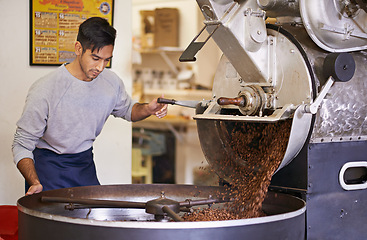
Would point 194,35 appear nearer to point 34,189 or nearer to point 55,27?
point 55,27

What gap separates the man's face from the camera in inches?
87.7

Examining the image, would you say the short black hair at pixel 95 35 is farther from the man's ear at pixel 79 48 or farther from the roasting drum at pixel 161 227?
the roasting drum at pixel 161 227

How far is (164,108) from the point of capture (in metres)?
2.37

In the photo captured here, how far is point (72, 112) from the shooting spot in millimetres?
2326

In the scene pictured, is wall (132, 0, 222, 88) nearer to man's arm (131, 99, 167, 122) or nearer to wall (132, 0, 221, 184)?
wall (132, 0, 221, 184)

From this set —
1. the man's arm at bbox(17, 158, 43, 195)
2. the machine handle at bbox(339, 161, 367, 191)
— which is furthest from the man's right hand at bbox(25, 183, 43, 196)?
the machine handle at bbox(339, 161, 367, 191)

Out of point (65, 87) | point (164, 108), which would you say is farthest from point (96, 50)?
point (164, 108)

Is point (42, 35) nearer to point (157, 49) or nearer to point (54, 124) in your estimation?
point (54, 124)

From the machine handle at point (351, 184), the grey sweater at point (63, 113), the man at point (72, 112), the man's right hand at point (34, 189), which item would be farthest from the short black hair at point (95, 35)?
the machine handle at point (351, 184)

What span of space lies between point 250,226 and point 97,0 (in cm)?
212

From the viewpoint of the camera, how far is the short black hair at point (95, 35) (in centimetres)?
221

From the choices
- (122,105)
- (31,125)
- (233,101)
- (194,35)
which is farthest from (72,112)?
(194,35)

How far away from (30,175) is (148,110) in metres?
0.64

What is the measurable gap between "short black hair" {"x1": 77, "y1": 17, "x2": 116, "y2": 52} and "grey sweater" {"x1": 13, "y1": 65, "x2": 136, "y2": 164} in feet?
0.65
